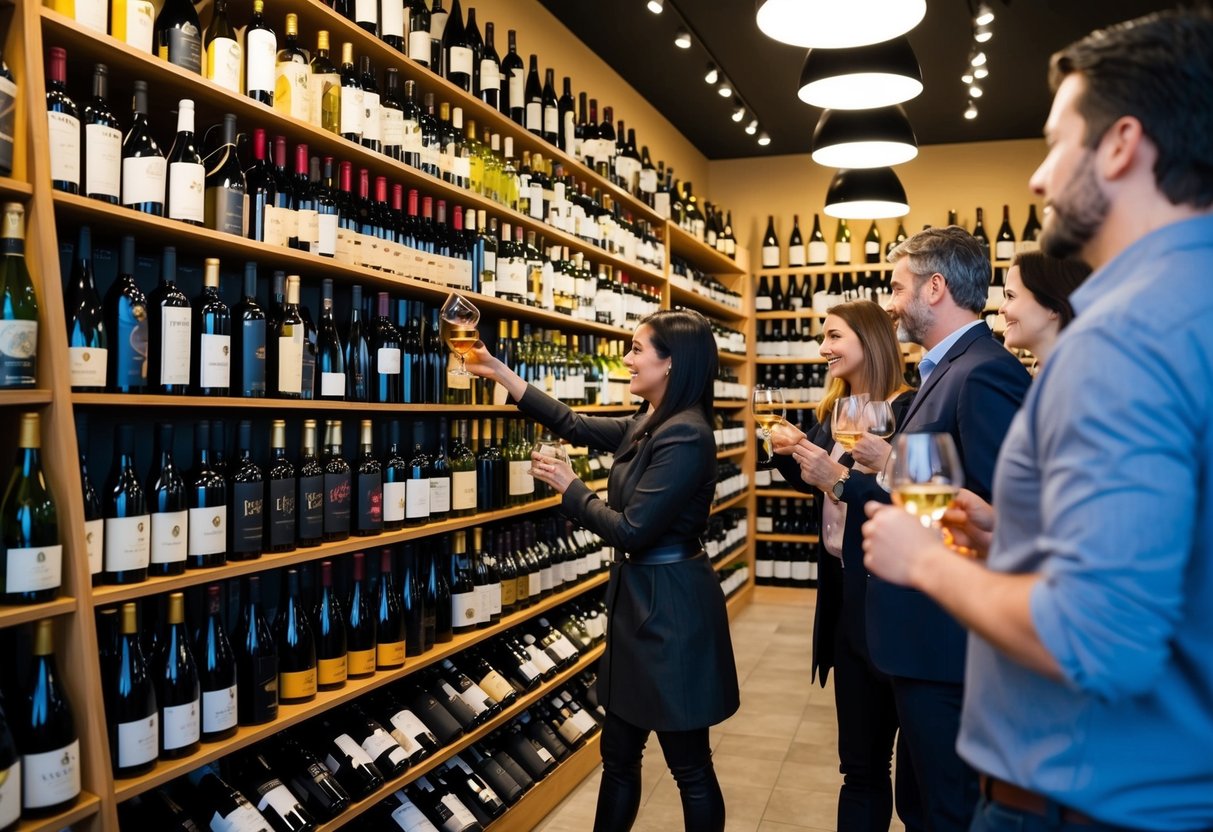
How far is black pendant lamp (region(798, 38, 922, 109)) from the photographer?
10.5 ft

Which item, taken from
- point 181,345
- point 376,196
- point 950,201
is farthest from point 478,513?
point 950,201

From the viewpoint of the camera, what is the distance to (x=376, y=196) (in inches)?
111

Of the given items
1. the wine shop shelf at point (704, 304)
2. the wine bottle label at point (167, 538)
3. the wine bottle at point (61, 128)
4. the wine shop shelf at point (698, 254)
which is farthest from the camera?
the wine shop shelf at point (704, 304)

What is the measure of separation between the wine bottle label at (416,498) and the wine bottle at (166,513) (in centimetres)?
77

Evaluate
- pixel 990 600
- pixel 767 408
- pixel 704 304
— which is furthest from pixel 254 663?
pixel 704 304

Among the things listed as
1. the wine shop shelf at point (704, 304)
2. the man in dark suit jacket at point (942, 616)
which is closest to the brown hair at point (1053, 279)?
the man in dark suit jacket at point (942, 616)

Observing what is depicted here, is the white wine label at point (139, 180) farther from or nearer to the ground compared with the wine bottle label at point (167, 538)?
farther from the ground

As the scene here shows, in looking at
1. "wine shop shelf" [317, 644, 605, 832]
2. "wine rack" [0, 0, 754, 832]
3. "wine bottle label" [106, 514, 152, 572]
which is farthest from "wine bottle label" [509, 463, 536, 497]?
"wine bottle label" [106, 514, 152, 572]

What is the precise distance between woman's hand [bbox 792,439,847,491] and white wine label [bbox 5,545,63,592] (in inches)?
65.4

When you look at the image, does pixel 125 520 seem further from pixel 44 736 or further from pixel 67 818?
pixel 67 818

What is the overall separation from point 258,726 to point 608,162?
336 cm

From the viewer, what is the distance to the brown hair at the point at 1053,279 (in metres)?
2.28

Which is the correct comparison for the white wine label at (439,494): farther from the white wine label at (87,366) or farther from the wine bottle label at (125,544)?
the white wine label at (87,366)

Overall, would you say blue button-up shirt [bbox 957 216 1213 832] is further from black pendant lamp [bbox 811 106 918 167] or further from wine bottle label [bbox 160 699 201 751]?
black pendant lamp [bbox 811 106 918 167]
